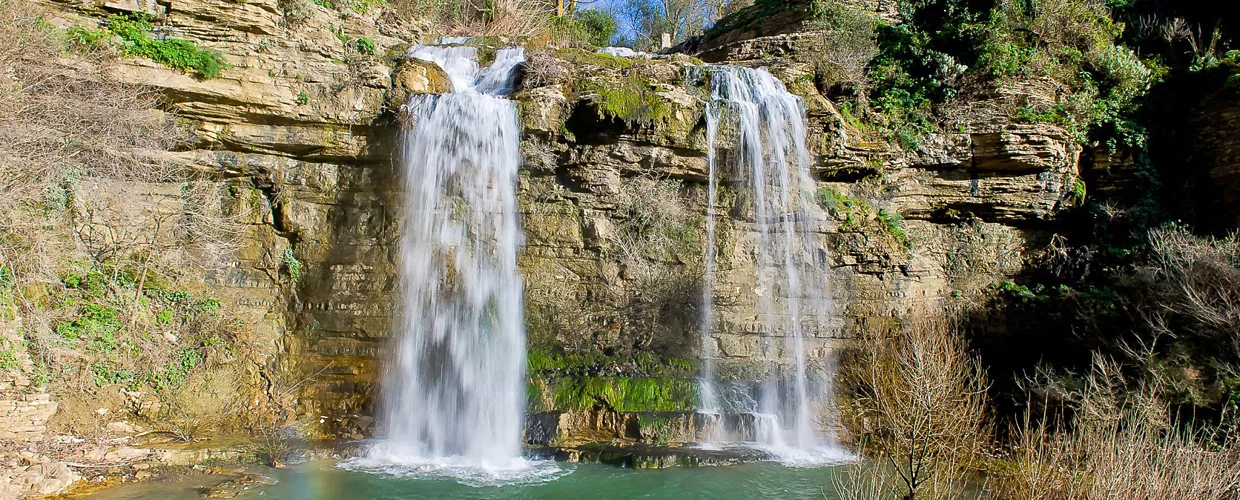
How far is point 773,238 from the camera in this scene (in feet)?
38.1

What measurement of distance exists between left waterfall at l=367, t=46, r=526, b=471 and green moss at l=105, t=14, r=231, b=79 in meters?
2.81

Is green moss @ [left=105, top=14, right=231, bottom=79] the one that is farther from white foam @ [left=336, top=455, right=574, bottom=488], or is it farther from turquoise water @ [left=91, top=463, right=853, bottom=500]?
white foam @ [left=336, top=455, right=574, bottom=488]

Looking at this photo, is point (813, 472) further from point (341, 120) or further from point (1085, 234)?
point (341, 120)


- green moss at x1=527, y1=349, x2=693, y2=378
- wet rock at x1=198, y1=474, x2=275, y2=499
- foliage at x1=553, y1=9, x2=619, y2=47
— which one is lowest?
wet rock at x1=198, y1=474, x2=275, y2=499

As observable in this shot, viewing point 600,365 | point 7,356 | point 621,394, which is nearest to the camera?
point 7,356

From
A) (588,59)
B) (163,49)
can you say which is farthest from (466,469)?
(163,49)

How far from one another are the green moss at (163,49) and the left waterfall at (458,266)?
281 centimetres

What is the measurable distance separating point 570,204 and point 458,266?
2.02m

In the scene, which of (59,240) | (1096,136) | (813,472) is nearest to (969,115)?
(1096,136)

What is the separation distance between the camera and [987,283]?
12.3m

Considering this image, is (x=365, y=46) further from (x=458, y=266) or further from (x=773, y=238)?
(x=773, y=238)

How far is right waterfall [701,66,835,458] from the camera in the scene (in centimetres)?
1112

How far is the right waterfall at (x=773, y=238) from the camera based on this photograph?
11.1m

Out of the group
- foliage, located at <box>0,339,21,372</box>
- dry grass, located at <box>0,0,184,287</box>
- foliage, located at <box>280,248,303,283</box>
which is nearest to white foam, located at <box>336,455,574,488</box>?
foliage, located at <box>280,248,303,283</box>
